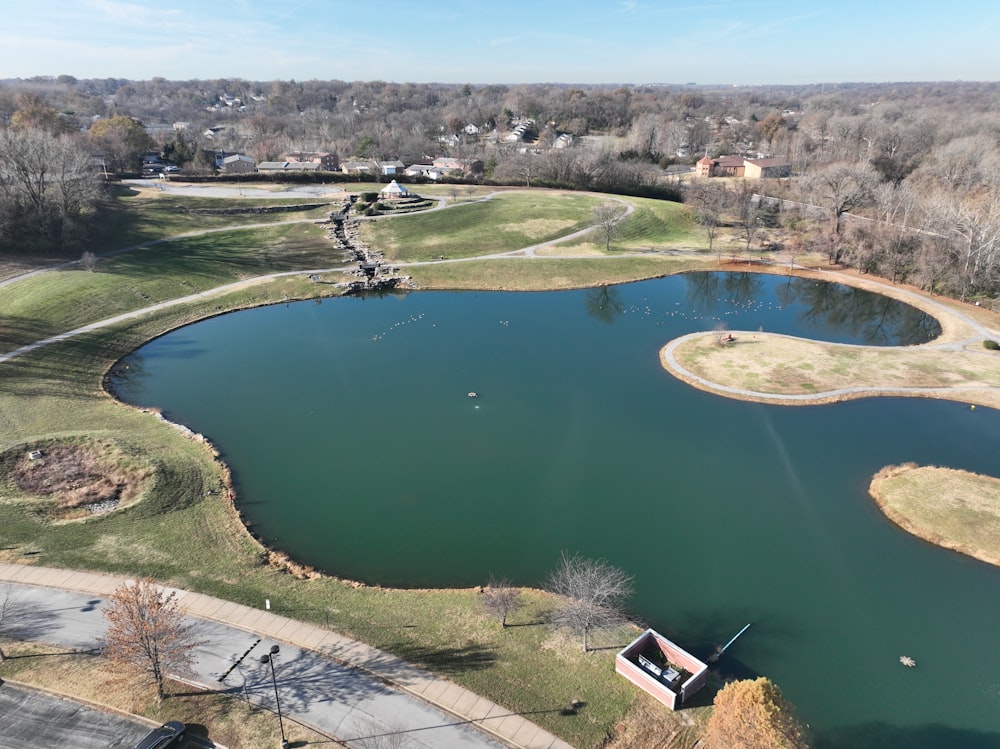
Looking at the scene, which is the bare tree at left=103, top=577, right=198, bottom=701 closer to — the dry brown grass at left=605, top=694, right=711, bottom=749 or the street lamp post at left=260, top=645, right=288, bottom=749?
the street lamp post at left=260, top=645, right=288, bottom=749

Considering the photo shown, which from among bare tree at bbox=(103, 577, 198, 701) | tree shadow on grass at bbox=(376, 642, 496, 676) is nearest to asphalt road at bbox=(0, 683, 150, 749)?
bare tree at bbox=(103, 577, 198, 701)

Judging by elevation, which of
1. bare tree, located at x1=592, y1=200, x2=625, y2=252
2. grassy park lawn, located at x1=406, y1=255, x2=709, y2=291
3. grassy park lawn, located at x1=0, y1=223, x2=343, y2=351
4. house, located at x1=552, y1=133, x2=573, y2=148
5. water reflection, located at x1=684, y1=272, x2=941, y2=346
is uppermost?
house, located at x1=552, y1=133, x2=573, y2=148

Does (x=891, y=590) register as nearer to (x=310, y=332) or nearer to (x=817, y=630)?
(x=817, y=630)

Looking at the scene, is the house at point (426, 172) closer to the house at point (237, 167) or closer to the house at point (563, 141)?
the house at point (237, 167)

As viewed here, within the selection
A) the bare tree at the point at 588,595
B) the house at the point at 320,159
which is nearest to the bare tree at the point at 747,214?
the bare tree at the point at 588,595

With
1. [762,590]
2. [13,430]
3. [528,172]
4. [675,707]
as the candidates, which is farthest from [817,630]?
[528,172]

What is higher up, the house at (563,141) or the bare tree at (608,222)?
the house at (563,141)
